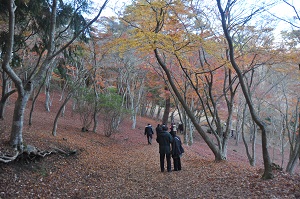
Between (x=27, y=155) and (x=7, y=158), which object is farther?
(x=27, y=155)

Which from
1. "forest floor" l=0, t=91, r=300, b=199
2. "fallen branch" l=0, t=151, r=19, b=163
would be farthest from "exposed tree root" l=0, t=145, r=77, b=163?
"forest floor" l=0, t=91, r=300, b=199

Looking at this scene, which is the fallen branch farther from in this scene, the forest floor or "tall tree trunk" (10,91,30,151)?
"tall tree trunk" (10,91,30,151)

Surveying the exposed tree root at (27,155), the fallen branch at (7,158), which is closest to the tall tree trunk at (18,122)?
the exposed tree root at (27,155)

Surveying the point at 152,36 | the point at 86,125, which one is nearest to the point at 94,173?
the point at 152,36

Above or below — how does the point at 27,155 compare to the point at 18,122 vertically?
below

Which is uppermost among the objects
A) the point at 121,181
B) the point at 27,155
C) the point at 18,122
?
the point at 18,122

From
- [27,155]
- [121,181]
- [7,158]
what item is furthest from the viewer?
[121,181]

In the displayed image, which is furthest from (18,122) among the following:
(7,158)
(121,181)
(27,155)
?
(121,181)

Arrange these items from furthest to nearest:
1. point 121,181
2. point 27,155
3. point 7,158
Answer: point 121,181, point 27,155, point 7,158

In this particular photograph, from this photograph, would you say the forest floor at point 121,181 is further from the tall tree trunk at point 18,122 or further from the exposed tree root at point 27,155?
the tall tree trunk at point 18,122

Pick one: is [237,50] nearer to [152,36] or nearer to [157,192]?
[152,36]

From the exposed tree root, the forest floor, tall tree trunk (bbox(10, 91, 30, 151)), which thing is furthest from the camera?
tall tree trunk (bbox(10, 91, 30, 151))

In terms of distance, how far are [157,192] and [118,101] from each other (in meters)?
9.84

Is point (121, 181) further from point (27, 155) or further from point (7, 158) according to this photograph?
point (7, 158)
